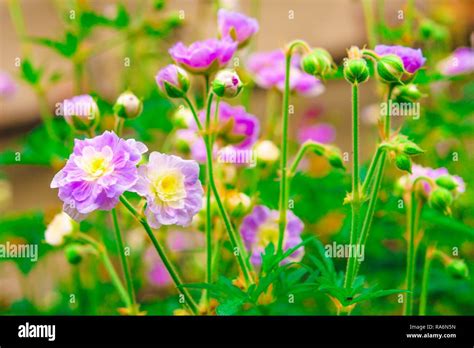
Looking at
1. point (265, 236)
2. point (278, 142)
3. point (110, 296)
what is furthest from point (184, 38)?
point (265, 236)

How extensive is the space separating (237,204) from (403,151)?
0.16 metres

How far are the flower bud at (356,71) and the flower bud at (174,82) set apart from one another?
0.13 m

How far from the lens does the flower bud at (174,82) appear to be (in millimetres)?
664

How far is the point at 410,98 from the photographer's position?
0.67m

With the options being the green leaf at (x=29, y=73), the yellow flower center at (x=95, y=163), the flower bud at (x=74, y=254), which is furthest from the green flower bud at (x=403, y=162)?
the green leaf at (x=29, y=73)

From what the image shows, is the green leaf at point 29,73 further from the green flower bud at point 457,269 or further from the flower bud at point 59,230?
the green flower bud at point 457,269

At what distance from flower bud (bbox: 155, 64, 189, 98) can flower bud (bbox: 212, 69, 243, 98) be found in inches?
1.2

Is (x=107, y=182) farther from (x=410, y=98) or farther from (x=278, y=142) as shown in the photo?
(x=278, y=142)

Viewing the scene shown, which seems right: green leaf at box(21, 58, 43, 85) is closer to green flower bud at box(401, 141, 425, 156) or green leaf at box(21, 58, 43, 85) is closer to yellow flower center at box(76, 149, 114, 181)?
yellow flower center at box(76, 149, 114, 181)

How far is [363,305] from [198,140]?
35 centimetres

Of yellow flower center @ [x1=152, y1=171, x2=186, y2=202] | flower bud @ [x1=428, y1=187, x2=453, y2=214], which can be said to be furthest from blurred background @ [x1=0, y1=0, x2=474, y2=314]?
yellow flower center @ [x1=152, y1=171, x2=186, y2=202]

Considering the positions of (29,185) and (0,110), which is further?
(0,110)

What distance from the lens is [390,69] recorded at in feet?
2.06
